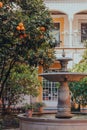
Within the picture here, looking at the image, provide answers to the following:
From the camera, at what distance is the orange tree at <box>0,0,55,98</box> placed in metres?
12.2

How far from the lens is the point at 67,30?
34156 mm

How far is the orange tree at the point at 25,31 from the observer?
12.2 m

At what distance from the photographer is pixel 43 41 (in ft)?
43.5

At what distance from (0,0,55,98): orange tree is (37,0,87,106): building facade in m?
17.6

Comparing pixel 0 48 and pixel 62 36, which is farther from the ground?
pixel 62 36

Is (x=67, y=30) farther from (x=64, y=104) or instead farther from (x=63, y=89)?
(x=64, y=104)

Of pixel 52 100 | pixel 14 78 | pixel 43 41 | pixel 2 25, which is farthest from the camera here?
pixel 52 100

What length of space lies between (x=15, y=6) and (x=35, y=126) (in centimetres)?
352

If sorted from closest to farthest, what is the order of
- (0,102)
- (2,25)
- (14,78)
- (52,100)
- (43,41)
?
(2,25) → (43,41) → (14,78) → (0,102) → (52,100)

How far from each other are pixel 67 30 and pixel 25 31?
22041 mm

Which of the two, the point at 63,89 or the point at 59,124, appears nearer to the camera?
the point at 59,124

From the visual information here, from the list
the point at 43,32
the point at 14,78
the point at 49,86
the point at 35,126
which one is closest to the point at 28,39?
the point at 43,32

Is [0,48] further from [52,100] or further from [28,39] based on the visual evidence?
[52,100]

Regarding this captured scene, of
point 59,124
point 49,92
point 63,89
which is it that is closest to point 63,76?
point 63,89
